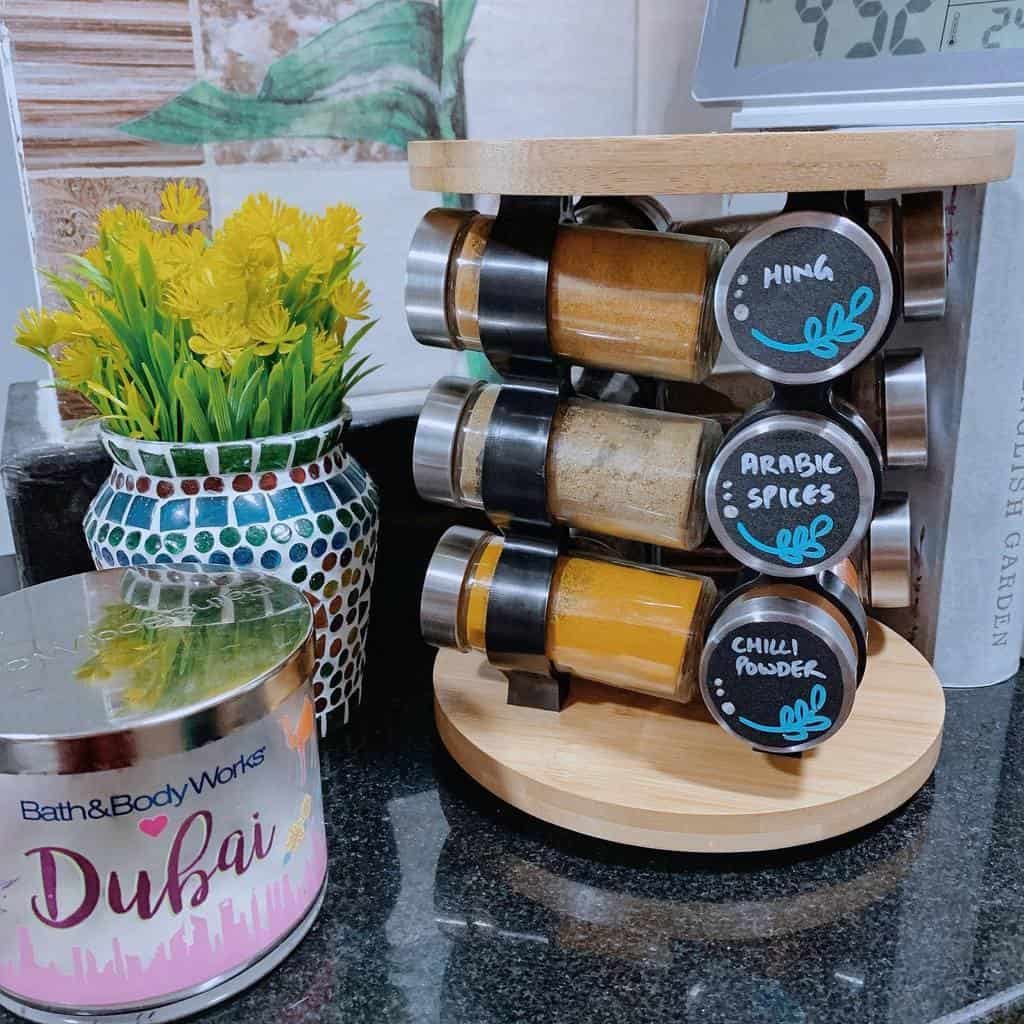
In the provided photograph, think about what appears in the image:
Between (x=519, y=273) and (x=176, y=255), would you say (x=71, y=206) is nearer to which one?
(x=176, y=255)

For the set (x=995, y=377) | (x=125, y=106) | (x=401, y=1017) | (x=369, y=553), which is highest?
(x=125, y=106)

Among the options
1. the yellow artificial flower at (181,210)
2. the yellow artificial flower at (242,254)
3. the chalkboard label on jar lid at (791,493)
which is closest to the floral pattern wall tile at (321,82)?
the yellow artificial flower at (181,210)

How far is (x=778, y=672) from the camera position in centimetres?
51

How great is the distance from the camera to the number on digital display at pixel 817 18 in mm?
721

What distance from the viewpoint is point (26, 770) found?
0.39 metres

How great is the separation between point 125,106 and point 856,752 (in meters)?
0.64

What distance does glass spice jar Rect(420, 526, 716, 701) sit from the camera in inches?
22.0

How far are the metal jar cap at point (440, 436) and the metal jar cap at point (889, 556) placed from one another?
26 cm

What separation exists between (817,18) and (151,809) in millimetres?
681

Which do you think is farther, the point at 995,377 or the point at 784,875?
the point at 995,377

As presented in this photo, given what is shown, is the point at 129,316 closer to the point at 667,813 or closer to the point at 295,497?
the point at 295,497

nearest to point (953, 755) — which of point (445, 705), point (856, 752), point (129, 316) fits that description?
point (856, 752)

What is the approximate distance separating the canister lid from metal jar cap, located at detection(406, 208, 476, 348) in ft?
0.53

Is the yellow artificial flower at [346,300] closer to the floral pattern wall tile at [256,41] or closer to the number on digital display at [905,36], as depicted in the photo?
the floral pattern wall tile at [256,41]
